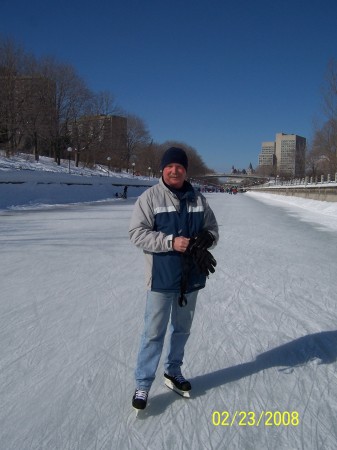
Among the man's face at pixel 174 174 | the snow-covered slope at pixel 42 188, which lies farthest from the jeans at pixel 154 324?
the snow-covered slope at pixel 42 188

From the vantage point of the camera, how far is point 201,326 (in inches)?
149

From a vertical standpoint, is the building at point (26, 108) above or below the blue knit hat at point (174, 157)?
above

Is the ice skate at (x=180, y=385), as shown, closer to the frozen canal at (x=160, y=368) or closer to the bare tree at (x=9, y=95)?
the frozen canal at (x=160, y=368)

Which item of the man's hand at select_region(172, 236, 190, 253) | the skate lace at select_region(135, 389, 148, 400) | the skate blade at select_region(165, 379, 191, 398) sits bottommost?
the skate blade at select_region(165, 379, 191, 398)

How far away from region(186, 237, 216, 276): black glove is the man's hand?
0.08 meters

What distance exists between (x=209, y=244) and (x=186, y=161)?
54 cm

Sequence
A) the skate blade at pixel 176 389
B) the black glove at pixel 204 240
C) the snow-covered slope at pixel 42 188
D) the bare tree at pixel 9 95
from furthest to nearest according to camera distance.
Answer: the bare tree at pixel 9 95 → the snow-covered slope at pixel 42 188 → the skate blade at pixel 176 389 → the black glove at pixel 204 240

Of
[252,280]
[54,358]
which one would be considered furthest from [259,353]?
[252,280]

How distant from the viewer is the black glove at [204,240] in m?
2.31

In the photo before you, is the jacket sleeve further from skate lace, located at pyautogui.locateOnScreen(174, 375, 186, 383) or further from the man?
skate lace, located at pyautogui.locateOnScreen(174, 375, 186, 383)

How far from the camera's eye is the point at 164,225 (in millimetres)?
2350

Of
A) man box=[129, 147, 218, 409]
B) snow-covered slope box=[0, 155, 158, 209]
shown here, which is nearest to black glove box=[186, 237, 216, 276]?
man box=[129, 147, 218, 409]
